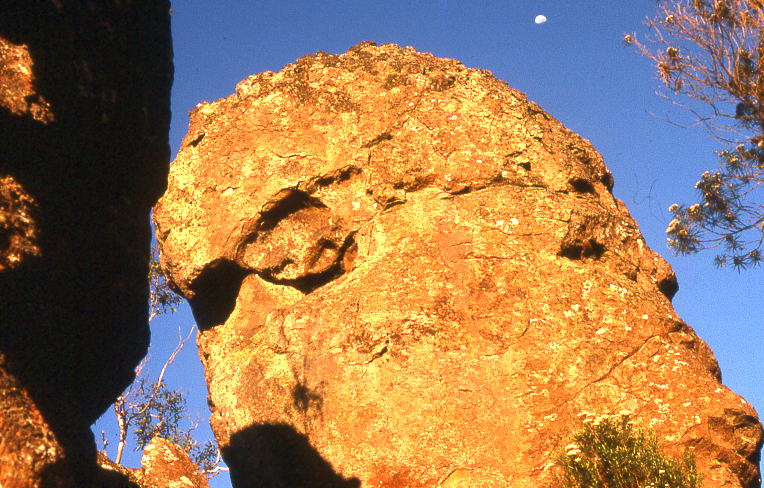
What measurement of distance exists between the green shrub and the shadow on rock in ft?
9.88

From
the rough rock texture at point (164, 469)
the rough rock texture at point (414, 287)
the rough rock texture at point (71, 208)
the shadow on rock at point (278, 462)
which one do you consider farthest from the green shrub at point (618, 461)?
the rough rock texture at point (164, 469)

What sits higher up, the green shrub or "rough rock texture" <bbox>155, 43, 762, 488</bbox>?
"rough rock texture" <bbox>155, 43, 762, 488</bbox>

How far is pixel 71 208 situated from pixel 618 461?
22.7ft

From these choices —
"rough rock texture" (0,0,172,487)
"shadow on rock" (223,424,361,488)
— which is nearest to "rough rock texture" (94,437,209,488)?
"shadow on rock" (223,424,361,488)

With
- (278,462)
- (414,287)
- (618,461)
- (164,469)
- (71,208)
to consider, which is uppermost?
(414,287)

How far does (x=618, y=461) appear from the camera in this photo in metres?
8.69

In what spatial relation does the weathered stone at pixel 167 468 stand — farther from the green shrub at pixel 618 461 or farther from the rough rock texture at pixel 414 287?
the green shrub at pixel 618 461

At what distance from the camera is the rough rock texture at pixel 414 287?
9.86 meters

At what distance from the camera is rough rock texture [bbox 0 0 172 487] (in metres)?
5.07

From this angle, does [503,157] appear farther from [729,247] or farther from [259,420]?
[729,247]

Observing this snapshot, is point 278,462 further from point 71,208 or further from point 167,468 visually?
point 71,208

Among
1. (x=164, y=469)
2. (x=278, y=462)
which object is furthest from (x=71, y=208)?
(x=164, y=469)

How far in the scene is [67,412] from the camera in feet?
18.2

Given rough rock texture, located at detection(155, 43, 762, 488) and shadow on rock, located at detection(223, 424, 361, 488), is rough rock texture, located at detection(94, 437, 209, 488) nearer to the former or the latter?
rough rock texture, located at detection(155, 43, 762, 488)
